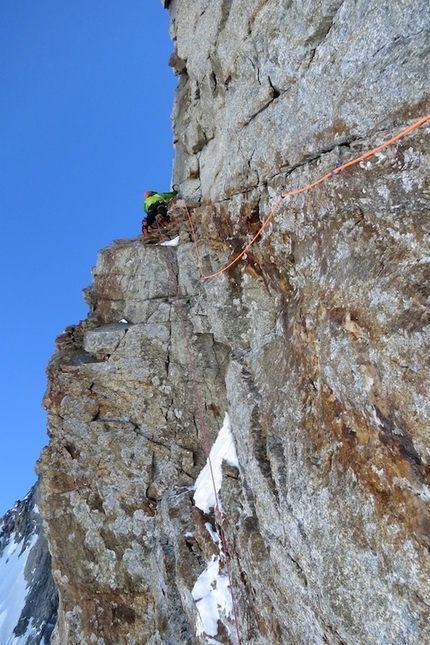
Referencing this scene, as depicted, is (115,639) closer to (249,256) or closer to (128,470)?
(128,470)

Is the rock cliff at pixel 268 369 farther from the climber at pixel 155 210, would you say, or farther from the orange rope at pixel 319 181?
the climber at pixel 155 210

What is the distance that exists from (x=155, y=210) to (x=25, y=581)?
5087 cm

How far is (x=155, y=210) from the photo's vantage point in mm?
16750

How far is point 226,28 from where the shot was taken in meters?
12.2

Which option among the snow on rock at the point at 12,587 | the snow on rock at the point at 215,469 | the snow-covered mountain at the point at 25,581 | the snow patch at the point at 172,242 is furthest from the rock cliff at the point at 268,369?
the snow on rock at the point at 12,587

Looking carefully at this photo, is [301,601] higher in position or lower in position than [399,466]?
lower

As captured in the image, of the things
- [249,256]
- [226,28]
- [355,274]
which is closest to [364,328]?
[355,274]

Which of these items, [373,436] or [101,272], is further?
[101,272]

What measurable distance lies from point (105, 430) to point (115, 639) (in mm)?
5787

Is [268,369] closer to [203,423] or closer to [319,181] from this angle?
[319,181]

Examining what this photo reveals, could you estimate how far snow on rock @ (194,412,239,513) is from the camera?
11711 mm

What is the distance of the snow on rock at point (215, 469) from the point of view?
11.7 metres

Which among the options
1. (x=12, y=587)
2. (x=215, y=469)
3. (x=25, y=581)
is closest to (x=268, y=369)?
(x=215, y=469)

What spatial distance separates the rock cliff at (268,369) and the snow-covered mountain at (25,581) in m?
28.4
